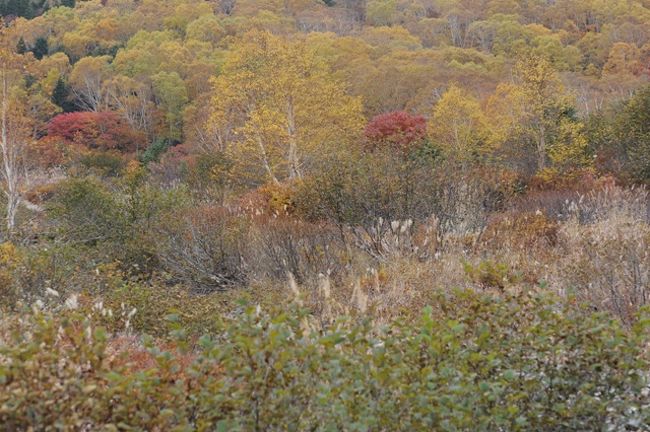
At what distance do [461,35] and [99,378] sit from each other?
2830 inches

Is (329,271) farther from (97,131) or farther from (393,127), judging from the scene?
(97,131)

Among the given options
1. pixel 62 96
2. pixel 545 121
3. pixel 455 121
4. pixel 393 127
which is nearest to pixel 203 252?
pixel 393 127

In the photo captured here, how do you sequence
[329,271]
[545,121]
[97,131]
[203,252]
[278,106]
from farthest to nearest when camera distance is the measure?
[97,131], [278,106], [545,121], [203,252], [329,271]

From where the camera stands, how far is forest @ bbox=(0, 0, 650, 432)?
2246mm

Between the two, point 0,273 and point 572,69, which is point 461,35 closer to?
point 572,69

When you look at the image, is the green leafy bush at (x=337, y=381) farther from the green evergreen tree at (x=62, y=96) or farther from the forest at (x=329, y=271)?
the green evergreen tree at (x=62, y=96)

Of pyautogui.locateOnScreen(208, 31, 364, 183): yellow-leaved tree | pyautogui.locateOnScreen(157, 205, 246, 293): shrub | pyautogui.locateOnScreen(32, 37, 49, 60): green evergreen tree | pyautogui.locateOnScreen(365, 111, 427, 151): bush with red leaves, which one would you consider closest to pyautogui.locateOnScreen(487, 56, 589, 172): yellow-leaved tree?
pyautogui.locateOnScreen(365, 111, 427, 151): bush with red leaves

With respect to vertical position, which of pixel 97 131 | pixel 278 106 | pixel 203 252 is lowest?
pixel 97 131

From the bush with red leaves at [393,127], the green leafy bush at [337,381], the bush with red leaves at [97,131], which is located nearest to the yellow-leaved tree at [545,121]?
the bush with red leaves at [393,127]

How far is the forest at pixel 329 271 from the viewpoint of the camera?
2246 mm

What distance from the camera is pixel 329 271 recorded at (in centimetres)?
557

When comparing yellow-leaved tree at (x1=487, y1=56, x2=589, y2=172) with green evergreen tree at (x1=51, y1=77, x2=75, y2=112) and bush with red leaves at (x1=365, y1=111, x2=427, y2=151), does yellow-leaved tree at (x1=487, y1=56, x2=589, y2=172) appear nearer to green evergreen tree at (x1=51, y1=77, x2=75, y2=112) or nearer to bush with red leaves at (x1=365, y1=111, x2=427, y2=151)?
bush with red leaves at (x1=365, y1=111, x2=427, y2=151)

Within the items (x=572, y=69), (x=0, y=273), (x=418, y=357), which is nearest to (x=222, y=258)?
(x=0, y=273)

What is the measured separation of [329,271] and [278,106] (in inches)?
541
